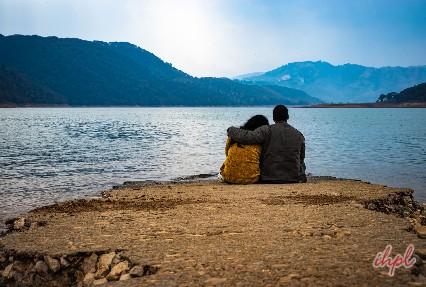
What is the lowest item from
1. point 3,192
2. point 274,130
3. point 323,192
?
point 3,192

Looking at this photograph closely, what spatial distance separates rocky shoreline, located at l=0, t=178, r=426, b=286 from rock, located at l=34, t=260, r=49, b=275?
14 mm

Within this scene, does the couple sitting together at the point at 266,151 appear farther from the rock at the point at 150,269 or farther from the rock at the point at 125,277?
the rock at the point at 125,277

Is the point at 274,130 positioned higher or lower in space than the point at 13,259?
higher

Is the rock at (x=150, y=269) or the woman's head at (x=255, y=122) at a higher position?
the woman's head at (x=255, y=122)

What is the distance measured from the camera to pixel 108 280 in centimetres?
439

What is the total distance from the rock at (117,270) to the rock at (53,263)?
879mm

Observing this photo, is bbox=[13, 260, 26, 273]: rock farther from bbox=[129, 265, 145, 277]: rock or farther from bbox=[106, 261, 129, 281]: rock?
bbox=[129, 265, 145, 277]: rock

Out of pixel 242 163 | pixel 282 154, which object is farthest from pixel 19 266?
pixel 282 154

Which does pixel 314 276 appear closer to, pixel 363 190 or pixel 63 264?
pixel 63 264

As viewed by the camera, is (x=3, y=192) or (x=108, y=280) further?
(x=3, y=192)

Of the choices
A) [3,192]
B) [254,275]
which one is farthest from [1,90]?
[254,275]

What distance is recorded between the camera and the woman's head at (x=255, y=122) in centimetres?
1133

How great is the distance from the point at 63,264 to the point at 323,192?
643 centimetres

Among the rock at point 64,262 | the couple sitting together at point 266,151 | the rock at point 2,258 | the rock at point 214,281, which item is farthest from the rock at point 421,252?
the couple sitting together at point 266,151
